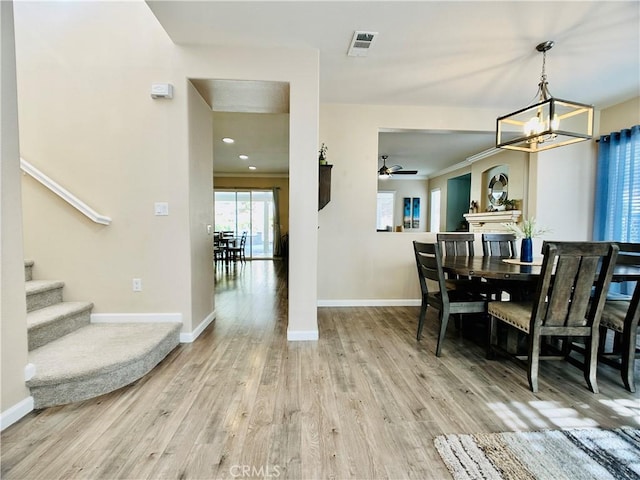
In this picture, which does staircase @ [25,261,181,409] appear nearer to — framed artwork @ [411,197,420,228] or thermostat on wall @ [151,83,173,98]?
thermostat on wall @ [151,83,173,98]

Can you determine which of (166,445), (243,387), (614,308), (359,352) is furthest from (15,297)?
(614,308)

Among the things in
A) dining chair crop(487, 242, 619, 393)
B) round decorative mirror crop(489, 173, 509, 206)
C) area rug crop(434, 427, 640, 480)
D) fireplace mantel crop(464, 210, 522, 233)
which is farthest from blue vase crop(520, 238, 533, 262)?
round decorative mirror crop(489, 173, 509, 206)

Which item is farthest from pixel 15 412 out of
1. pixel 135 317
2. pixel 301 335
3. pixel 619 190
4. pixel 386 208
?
pixel 386 208

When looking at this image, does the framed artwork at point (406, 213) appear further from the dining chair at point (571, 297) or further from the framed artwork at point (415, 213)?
the dining chair at point (571, 297)

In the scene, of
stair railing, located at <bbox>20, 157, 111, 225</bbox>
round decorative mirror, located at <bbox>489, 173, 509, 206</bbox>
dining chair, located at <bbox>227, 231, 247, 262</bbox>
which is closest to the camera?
stair railing, located at <bbox>20, 157, 111, 225</bbox>

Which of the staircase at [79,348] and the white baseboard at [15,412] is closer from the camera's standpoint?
the white baseboard at [15,412]

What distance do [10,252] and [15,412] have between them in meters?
0.88

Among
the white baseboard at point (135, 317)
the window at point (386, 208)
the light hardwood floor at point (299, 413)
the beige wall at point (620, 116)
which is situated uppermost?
the beige wall at point (620, 116)

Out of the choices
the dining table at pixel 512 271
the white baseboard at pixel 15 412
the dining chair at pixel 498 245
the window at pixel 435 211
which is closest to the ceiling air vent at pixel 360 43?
the dining table at pixel 512 271

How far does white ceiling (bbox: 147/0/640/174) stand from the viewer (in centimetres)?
215

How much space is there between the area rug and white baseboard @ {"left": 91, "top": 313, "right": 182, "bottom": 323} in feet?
7.76

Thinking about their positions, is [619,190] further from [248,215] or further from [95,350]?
[248,215]

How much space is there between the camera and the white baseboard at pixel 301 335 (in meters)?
2.79

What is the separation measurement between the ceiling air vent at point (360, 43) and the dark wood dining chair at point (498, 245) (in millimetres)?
2337
